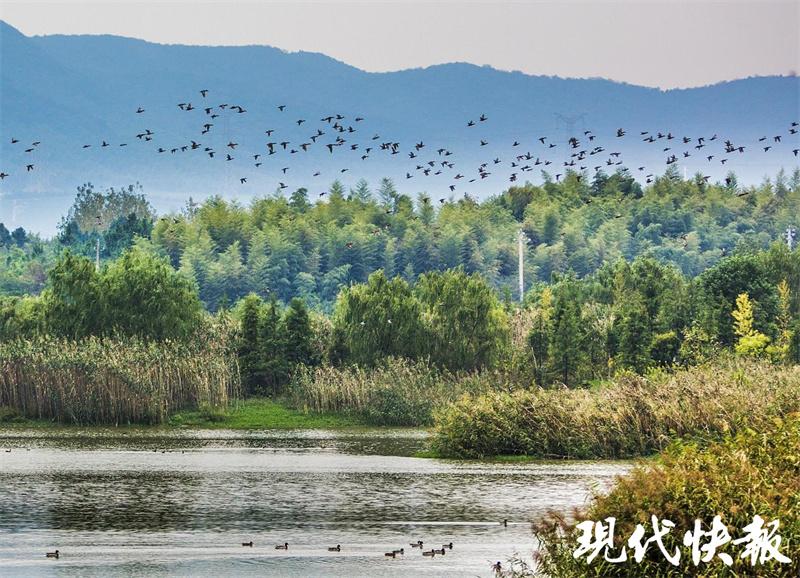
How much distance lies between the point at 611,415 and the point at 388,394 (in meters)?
19.3

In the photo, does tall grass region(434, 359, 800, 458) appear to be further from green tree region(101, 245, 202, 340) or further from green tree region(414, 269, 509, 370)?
Answer: green tree region(101, 245, 202, 340)

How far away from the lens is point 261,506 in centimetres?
3269

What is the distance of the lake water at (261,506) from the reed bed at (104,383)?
520 centimetres

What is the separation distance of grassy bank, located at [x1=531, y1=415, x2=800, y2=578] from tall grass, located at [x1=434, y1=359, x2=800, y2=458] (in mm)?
22098

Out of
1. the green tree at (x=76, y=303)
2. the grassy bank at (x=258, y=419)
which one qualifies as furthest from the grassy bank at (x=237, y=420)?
the green tree at (x=76, y=303)

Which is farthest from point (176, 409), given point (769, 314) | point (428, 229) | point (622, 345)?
point (428, 229)

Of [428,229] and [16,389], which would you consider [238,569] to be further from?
[428,229]

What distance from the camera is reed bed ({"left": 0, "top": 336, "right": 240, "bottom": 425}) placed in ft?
188

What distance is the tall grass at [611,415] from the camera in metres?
41.3

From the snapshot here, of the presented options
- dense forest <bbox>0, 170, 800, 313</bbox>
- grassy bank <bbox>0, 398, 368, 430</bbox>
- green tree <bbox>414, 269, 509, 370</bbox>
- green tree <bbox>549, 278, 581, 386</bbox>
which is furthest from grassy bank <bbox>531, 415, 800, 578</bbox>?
dense forest <bbox>0, 170, 800, 313</bbox>

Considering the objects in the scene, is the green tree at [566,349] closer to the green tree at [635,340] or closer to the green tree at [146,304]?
the green tree at [635,340]

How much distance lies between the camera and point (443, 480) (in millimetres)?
38562

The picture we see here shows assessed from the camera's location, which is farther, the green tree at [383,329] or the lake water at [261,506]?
the green tree at [383,329]

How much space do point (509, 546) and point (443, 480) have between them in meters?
12.7
